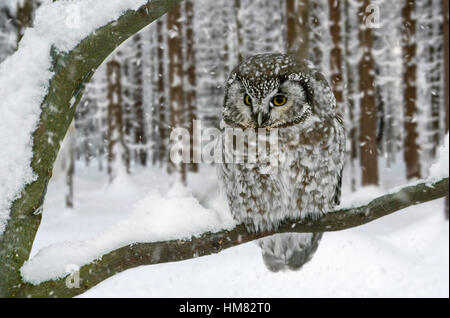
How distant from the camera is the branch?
68.2 inches

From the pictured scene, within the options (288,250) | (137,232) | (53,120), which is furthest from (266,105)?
(288,250)

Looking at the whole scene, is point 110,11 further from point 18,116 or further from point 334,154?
point 334,154

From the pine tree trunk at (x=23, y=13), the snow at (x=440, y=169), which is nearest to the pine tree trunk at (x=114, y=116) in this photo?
the pine tree trunk at (x=23, y=13)

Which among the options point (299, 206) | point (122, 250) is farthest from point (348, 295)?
point (122, 250)

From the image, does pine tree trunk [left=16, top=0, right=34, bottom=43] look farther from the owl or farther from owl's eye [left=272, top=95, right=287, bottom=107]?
owl's eye [left=272, top=95, right=287, bottom=107]

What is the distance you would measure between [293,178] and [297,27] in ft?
15.8

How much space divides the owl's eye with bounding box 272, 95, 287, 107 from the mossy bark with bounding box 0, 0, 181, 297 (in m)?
0.93

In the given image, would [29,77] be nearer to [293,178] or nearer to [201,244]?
[201,244]

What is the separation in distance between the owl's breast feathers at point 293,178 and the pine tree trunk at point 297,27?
270 centimetres

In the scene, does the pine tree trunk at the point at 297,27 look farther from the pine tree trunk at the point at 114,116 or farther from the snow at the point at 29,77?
the pine tree trunk at the point at 114,116

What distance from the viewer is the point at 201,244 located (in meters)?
1.94

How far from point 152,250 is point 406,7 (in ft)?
41.5

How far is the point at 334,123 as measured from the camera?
9.26ft

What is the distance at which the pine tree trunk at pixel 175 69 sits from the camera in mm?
12023
